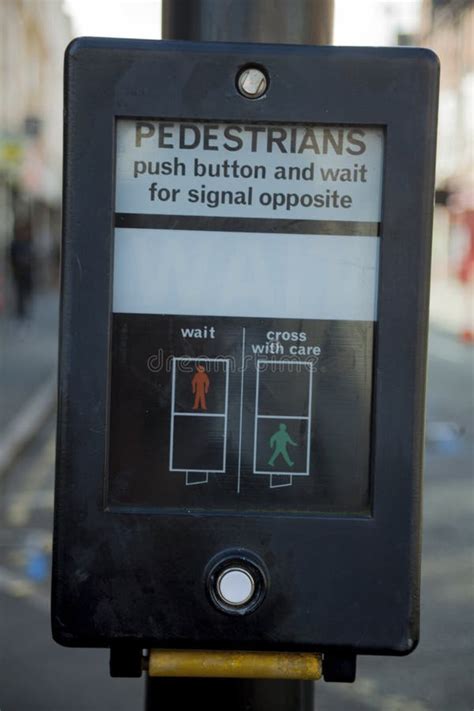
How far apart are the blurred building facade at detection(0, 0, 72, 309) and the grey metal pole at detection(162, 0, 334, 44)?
1923cm

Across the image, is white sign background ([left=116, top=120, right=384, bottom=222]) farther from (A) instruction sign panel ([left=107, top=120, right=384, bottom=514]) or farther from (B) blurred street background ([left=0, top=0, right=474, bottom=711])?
(B) blurred street background ([left=0, top=0, right=474, bottom=711])

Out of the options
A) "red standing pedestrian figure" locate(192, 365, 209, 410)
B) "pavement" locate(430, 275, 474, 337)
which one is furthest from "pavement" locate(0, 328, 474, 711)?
"pavement" locate(430, 275, 474, 337)

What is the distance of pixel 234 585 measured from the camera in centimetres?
185

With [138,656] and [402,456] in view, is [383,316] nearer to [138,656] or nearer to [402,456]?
[402,456]

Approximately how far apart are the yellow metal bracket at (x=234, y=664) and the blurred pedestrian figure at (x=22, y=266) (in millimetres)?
20630

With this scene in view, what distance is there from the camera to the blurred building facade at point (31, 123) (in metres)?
24.4

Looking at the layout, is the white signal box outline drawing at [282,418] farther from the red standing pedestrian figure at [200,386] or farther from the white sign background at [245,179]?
the white sign background at [245,179]

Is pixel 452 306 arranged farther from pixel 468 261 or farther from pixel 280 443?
pixel 280 443

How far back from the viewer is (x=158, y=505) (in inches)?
74.1

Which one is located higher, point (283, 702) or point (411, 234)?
point (411, 234)

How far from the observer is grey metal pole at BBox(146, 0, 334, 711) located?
201 centimetres

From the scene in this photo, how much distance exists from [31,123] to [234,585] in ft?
75.1

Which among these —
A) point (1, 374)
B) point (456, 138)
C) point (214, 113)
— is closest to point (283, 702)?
point (214, 113)

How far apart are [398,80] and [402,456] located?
59 centimetres
